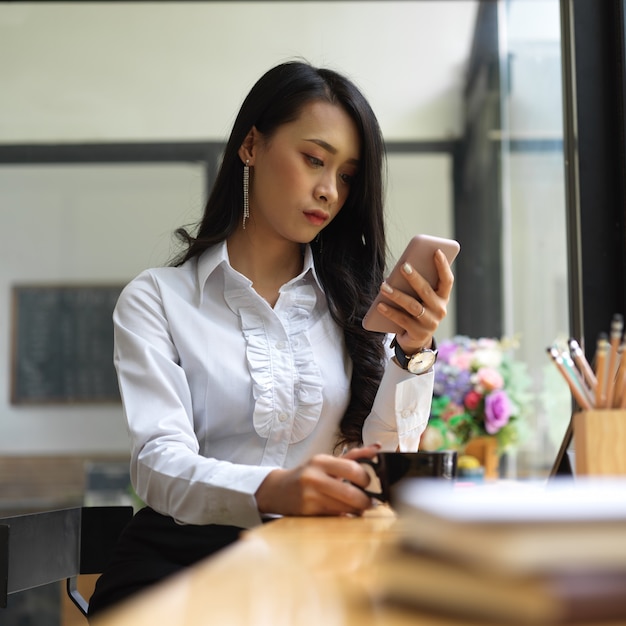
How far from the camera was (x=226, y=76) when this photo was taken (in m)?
4.46

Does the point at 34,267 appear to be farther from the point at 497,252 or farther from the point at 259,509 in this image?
the point at 259,509

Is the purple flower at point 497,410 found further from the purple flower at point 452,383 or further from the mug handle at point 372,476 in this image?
the mug handle at point 372,476

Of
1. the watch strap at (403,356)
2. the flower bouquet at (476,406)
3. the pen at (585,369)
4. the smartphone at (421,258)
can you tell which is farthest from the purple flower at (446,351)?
the pen at (585,369)

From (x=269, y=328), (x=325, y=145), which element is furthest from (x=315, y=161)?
(x=269, y=328)

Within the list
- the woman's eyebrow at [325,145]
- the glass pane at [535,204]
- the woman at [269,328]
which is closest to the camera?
the woman at [269,328]

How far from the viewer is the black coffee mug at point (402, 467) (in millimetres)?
1014

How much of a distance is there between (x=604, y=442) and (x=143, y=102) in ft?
12.2

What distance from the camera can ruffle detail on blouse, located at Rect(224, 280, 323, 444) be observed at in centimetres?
164

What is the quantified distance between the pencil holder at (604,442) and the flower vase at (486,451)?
202 cm

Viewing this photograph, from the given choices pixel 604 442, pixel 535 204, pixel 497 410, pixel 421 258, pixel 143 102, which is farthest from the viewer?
pixel 143 102

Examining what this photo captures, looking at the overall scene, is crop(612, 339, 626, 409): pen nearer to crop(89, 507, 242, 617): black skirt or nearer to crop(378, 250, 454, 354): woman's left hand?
crop(378, 250, 454, 354): woman's left hand

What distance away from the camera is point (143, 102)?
14.4 feet

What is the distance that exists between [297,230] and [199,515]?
2.14 ft

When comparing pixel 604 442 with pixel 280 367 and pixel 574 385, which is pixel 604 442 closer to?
pixel 574 385
